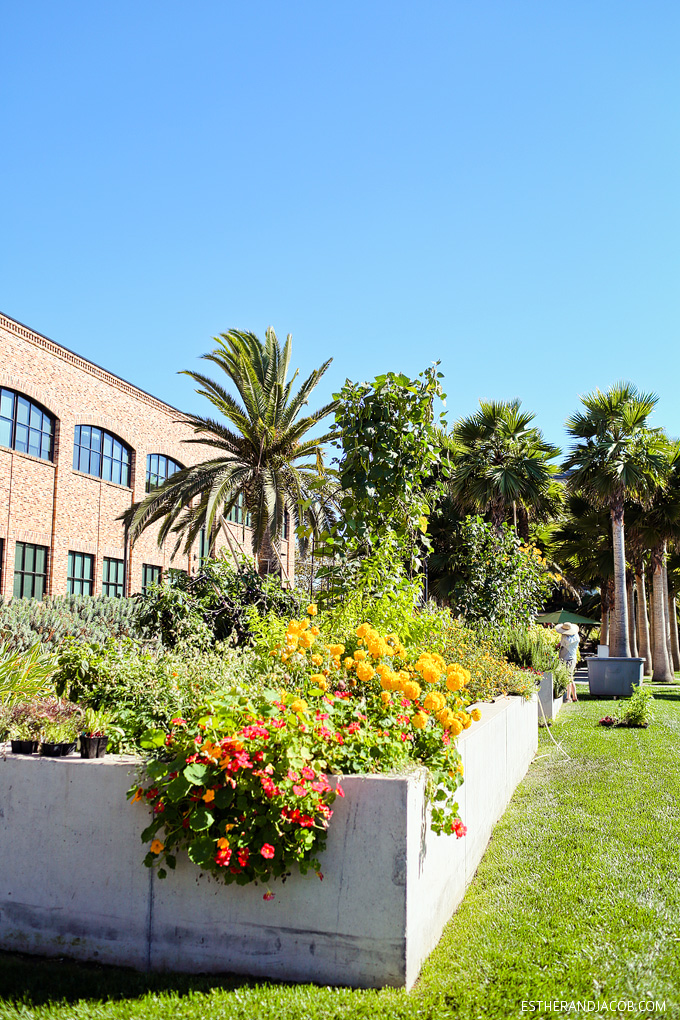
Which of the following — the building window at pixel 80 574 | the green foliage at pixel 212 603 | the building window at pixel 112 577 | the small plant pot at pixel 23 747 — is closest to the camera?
the small plant pot at pixel 23 747

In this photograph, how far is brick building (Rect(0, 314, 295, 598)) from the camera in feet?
67.4

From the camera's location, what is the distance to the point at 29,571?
21141 millimetres

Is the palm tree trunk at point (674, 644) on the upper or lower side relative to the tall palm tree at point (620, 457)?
lower

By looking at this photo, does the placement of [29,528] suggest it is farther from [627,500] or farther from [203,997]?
[203,997]

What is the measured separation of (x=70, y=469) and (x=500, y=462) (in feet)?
44.3

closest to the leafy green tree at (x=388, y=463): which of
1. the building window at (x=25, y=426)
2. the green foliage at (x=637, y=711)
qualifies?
the green foliage at (x=637, y=711)

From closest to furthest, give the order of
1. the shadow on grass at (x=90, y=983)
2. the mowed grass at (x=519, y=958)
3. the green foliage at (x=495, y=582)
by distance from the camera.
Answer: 1. the mowed grass at (x=519, y=958)
2. the shadow on grass at (x=90, y=983)
3. the green foliage at (x=495, y=582)

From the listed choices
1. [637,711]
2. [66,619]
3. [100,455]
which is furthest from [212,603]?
[100,455]

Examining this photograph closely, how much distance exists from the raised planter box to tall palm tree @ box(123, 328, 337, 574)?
22.8 ft

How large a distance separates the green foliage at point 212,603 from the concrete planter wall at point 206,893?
14.2ft

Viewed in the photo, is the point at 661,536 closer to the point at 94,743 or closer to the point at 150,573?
the point at 150,573

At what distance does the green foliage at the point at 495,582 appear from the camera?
1216 cm

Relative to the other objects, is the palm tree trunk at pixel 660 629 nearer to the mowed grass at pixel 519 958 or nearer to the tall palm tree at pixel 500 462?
the tall palm tree at pixel 500 462

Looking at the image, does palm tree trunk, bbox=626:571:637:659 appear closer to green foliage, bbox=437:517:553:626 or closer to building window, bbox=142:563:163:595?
green foliage, bbox=437:517:553:626
